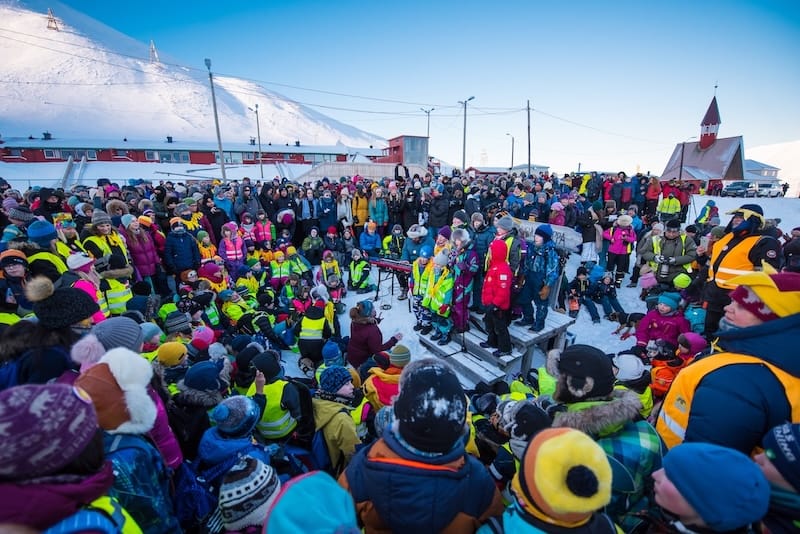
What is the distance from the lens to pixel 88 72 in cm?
10744

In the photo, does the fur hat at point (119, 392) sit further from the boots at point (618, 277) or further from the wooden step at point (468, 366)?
the boots at point (618, 277)

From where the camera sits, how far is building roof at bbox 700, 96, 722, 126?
36.0 metres

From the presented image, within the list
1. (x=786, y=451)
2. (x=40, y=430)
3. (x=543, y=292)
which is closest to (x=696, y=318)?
(x=543, y=292)

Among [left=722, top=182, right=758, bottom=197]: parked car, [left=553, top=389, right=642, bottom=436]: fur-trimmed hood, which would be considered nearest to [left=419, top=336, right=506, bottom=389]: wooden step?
[left=553, top=389, right=642, bottom=436]: fur-trimmed hood

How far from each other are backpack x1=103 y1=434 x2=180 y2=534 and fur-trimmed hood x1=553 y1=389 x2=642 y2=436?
2056mm

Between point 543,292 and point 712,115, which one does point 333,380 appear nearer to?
point 543,292

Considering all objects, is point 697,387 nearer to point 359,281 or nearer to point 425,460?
point 425,460

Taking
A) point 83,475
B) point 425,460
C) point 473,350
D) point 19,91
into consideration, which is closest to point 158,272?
point 473,350

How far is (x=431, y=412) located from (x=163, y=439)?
1.68 meters

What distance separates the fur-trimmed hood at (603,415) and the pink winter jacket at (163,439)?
221cm

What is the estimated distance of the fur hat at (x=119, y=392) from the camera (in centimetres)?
159

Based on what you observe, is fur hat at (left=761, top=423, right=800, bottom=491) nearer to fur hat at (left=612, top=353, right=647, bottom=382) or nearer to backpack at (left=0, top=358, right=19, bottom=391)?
fur hat at (left=612, top=353, right=647, bottom=382)

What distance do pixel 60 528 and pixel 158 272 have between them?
23.1ft

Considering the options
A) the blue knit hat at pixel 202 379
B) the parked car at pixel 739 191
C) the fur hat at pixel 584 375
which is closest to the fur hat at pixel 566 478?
the fur hat at pixel 584 375
